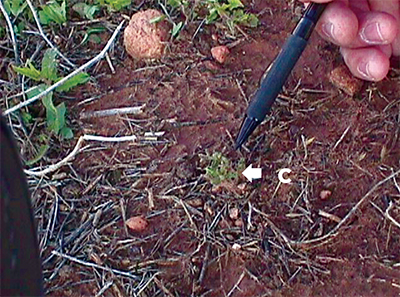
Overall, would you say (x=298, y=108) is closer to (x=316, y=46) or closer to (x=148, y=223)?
(x=316, y=46)

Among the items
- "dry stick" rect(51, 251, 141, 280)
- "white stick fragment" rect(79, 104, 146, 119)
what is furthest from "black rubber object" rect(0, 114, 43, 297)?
"white stick fragment" rect(79, 104, 146, 119)

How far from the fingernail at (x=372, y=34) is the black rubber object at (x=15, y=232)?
1194mm

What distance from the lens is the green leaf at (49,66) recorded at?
1.87 meters

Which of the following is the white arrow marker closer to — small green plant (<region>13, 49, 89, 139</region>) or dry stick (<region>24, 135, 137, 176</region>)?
dry stick (<region>24, 135, 137, 176</region>)

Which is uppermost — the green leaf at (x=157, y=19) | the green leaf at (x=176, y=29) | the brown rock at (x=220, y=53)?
the green leaf at (x=157, y=19)

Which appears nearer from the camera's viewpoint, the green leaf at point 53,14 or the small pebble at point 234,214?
the small pebble at point 234,214

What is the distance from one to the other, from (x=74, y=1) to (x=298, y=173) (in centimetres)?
86

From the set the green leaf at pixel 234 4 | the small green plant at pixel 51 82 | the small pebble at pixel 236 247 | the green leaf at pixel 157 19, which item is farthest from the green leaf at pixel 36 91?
the small pebble at pixel 236 247

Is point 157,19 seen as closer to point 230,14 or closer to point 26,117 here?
point 230,14

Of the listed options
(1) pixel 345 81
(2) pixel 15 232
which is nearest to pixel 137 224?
(1) pixel 345 81

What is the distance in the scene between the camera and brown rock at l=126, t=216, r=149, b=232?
5.58 ft

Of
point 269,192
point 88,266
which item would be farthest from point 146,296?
point 269,192

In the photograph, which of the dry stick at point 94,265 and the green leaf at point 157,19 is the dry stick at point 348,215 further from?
the green leaf at point 157,19

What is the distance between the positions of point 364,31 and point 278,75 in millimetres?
291
